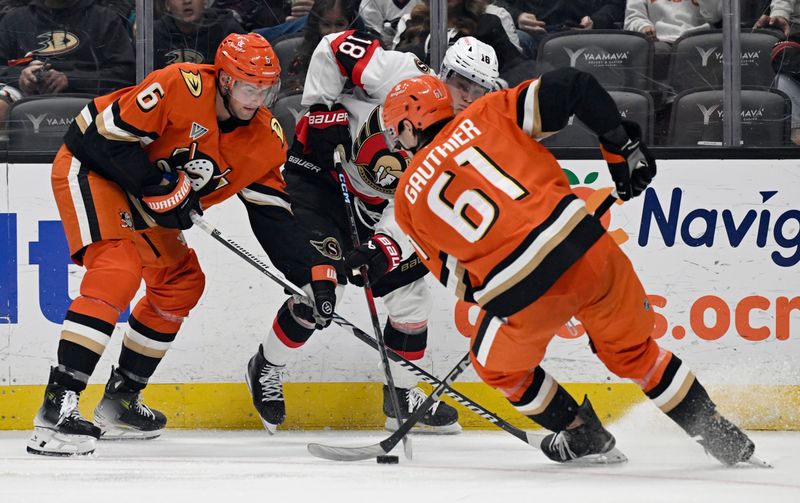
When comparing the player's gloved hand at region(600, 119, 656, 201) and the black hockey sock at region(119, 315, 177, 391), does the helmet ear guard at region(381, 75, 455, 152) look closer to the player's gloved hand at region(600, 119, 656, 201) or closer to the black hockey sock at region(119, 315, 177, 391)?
the player's gloved hand at region(600, 119, 656, 201)

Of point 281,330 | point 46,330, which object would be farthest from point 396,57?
point 46,330

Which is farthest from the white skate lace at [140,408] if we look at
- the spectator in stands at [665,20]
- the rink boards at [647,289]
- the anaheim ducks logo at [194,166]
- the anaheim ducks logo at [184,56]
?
the spectator in stands at [665,20]

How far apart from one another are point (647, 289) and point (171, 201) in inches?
63.8

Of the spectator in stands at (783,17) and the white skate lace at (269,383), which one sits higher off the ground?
the spectator in stands at (783,17)

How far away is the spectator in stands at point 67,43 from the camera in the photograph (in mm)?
4027

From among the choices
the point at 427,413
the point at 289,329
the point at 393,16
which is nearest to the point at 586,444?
the point at 427,413

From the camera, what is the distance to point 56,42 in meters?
4.04

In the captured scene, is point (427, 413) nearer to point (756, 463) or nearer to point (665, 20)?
point (756, 463)

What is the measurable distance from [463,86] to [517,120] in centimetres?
63

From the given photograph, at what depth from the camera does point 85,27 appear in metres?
4.04

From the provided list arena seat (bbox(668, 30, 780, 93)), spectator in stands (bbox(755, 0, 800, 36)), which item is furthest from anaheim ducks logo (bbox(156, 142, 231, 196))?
spectator in stands (bbox(755, 0, 800, 36))

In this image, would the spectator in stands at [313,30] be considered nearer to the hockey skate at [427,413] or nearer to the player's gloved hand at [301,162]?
the player's gloved hand at [301,162]

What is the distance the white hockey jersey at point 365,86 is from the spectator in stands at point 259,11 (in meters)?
0.31

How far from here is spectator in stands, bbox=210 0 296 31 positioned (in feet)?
13.4
